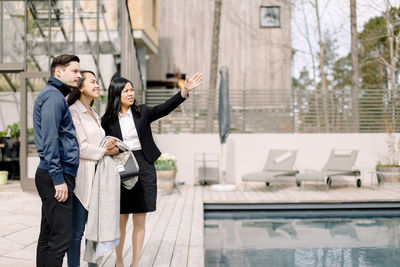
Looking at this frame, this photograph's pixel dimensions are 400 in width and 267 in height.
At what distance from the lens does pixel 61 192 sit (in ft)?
8.07

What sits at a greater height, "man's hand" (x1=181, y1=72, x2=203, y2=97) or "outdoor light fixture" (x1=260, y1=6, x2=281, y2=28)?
"outdoor light fixture" (x1=260, y1=6, x2=281, y2=28)

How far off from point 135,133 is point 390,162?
8112mm

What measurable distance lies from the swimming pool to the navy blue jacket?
7.39 feet

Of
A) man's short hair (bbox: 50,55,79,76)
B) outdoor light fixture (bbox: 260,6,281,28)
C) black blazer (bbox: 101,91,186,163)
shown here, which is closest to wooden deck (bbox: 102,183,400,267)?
black blazer (bbox: 101,91,186,163)

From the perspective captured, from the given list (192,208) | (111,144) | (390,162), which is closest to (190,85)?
(111,144)

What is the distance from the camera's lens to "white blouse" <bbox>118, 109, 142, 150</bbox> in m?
3.26

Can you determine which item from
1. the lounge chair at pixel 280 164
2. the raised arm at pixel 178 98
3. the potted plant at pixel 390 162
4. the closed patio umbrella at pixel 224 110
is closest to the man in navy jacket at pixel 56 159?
the raised arm at pixel 178 98

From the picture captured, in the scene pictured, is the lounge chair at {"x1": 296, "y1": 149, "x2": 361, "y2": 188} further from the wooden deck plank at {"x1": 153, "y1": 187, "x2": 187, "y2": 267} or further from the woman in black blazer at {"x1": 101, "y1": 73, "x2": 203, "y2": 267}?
the woman in black blazer at {"x1": 101, "y1": 73, "x2": 203, "y2": 267}

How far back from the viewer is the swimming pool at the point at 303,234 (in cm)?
444

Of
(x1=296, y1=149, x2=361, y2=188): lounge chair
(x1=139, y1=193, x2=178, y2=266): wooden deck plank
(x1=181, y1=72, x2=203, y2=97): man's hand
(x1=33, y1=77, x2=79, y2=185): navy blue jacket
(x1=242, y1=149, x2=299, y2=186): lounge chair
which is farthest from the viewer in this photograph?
(x1=242, y1=149, x2=299, y2=186): lounge chair

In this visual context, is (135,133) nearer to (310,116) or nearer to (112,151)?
(112,151)

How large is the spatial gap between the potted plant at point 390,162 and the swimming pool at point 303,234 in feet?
6.02

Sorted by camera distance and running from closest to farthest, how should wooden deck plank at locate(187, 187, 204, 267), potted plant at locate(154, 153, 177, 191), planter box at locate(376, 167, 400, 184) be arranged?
wooden deck plank at locate(187, 187, 204, 267)
potted plant at locate(154, 153, 177, 191)
planter box at locate(376, 167, 400, 184)

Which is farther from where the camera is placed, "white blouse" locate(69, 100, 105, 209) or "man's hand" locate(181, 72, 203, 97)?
"man's hand" locate(181, 72, 203, 97)
